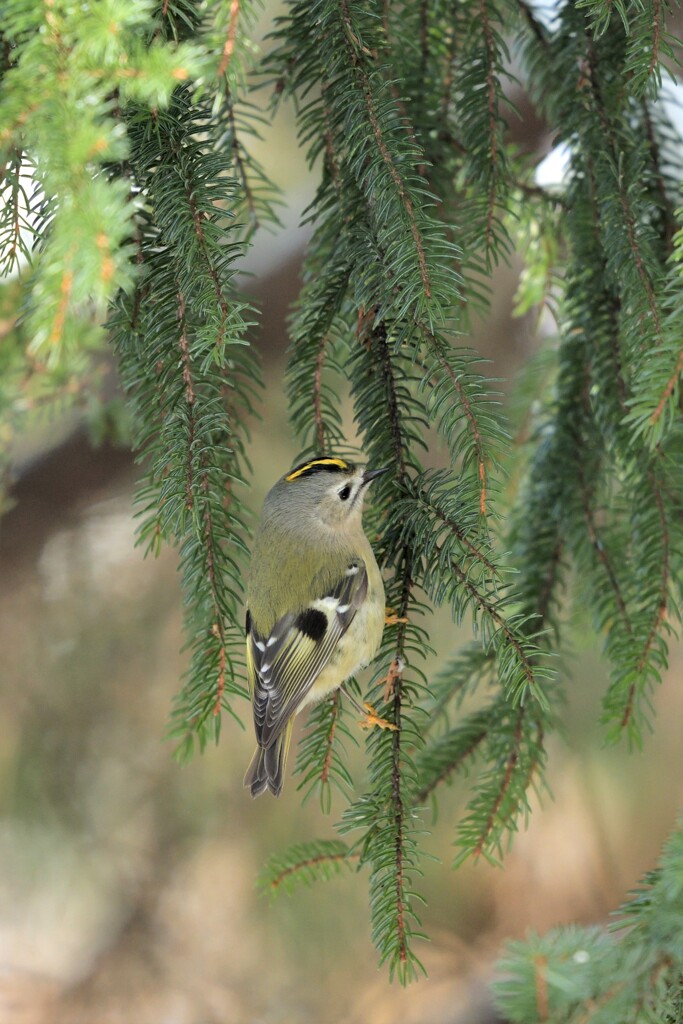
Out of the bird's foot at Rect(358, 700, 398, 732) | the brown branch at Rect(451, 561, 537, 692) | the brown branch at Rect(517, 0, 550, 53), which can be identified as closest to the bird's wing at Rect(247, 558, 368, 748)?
the bird's foot at Rect(358, 700, 398, 732)

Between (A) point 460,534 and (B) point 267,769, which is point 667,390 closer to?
(A) point 460,534

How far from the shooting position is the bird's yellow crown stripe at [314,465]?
4.09 feet

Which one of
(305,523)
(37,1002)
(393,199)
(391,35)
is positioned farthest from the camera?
(37,1002)

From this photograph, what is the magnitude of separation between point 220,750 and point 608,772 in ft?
3.64

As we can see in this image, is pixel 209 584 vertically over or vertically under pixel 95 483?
under

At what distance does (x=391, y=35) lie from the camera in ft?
3.86

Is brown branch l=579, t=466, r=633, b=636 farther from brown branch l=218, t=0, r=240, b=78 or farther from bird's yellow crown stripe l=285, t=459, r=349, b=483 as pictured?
A: brown branch l=218, t=0, r=240, b=78

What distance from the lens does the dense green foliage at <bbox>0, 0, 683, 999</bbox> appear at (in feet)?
2.43

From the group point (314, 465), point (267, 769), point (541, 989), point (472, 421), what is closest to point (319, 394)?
point (314, 465)

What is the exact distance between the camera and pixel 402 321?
106cm

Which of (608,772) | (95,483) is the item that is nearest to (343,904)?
(608,772)

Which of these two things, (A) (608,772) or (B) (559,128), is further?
(A) (608,772)

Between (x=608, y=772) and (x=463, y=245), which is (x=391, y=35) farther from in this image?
(x=608, y=772)

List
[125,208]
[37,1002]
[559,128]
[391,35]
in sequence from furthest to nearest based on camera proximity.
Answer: [37,1002] → [559,128] → [391,35] → [125,208]
